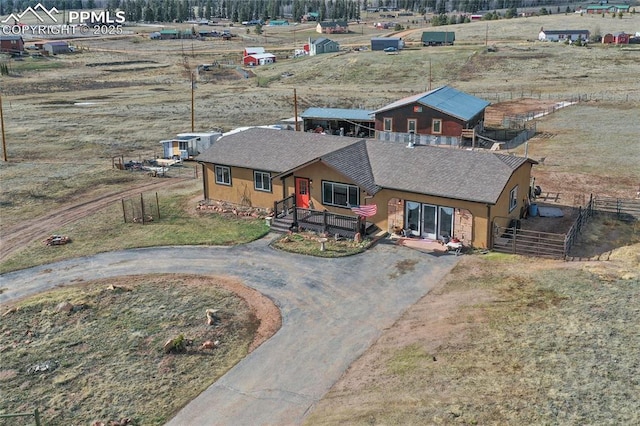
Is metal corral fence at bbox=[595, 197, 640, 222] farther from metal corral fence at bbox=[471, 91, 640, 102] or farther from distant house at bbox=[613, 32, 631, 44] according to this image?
distant house at bbox=[613, 32, 631, 44]

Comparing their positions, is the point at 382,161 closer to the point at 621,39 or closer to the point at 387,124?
the point at 387,124

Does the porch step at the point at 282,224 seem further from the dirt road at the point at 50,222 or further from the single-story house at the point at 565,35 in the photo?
the single-story house at the point at 565,35

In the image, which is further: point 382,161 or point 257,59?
point 257,59

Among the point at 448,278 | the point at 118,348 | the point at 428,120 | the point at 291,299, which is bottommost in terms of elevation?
the point at 118,348

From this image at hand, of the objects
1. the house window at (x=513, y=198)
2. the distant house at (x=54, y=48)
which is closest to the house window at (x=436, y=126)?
the house window at (x=513, y=198)

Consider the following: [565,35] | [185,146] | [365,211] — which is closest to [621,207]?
[365,211]

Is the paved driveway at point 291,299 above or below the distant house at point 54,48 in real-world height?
below

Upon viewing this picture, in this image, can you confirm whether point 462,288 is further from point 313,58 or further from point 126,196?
point 313,58
